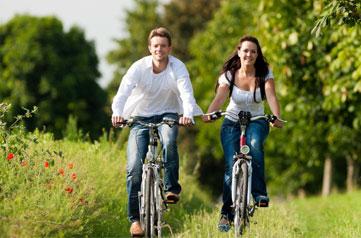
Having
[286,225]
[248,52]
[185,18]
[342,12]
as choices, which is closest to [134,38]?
[185,18]

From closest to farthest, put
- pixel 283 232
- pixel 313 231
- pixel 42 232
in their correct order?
pixel 42 232 → pixel 283 232 → pixel 313 231

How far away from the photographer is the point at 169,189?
9.91 m

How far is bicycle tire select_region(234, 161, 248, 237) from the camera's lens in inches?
374

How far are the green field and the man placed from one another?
1.87 feet

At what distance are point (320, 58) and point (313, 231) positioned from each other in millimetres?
9313

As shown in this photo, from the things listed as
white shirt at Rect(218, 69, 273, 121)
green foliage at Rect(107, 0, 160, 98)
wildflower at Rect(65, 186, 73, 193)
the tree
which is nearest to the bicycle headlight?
white shirt at Rect(218, 69, 273, 121)

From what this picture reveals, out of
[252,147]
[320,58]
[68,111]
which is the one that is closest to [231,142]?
[252,147]

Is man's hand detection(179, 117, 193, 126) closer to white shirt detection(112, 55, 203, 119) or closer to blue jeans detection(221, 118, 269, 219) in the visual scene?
white shirt detection(112, 55, 203, 119)

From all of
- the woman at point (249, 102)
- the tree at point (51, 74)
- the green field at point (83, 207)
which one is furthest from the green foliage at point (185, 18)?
the woman at point (249, 102)

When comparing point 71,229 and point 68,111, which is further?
point 68,111

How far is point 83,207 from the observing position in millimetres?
9766

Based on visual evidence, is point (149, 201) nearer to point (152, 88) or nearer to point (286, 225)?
point (152, 88)

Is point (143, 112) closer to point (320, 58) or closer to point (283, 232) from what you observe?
point (283, 232)

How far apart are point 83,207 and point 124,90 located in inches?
48.8
